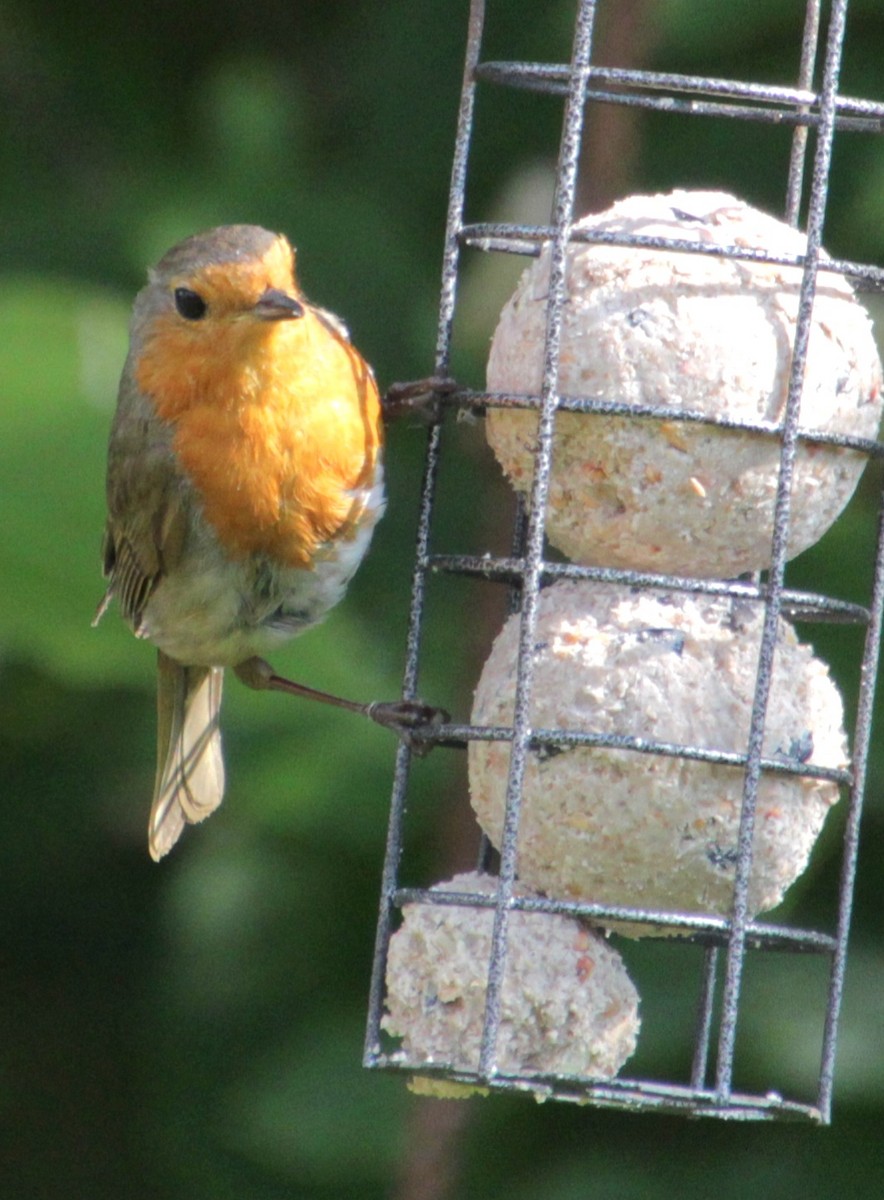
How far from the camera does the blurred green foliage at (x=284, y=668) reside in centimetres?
518

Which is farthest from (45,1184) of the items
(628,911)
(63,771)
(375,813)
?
(628,911)

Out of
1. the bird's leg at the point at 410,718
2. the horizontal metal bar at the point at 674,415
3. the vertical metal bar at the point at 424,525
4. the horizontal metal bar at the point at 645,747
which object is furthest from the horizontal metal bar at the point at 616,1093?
the horizontal metal bar at the point at 674,415

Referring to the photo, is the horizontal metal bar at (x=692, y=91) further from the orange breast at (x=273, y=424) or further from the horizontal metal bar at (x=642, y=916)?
the horizontal metal bar at (x=642, y=916)

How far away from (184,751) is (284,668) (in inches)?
16.7

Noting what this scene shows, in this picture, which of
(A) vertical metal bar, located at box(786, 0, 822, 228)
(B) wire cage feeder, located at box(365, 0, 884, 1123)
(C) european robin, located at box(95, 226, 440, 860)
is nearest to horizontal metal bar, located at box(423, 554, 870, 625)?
(B) wire cage feeder, located at box(365, 0, 884, 1123)

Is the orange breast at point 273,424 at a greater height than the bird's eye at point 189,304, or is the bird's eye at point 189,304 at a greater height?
the bird's eye at point 189,304

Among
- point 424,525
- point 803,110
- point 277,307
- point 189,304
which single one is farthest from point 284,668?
point 803,110

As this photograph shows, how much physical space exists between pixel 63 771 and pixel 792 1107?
346 centimetres

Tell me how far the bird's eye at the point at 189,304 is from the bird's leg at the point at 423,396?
0.46 m

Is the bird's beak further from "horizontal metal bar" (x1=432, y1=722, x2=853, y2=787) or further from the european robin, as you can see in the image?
"horizontal metal bar" (x1=432, y1=722, x2=853, y2=787)

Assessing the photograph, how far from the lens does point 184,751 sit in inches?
211

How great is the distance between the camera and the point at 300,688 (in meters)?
4.98

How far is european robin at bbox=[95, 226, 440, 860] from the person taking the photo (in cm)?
429

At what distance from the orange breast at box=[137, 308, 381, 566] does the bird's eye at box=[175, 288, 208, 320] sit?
0.03 m
